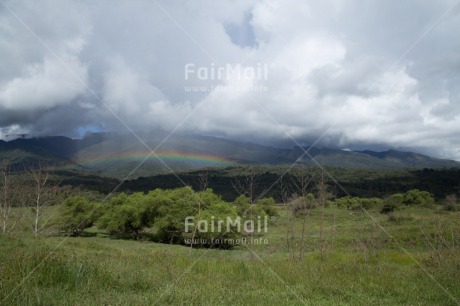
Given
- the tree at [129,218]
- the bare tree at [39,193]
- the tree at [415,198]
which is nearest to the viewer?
the bare tree at [39,193]

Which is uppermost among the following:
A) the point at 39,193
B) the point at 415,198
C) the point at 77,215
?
the point at 39,193

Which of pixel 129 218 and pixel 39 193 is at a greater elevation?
pixel 39 193

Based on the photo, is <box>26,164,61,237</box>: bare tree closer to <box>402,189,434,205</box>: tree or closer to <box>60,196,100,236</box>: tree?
<box>60,196,100,236</box>: tree

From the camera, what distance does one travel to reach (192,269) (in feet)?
36.6

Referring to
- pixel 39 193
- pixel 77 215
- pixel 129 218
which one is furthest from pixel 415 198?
pixel 39 193

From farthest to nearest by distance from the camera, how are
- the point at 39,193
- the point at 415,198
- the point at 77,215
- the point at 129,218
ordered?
the point at 415,198 < the point at 77,215 < the point at 129,218 < the point at 39,193

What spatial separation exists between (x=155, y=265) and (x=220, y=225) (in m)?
29.6

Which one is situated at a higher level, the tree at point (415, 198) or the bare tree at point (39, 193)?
the bare tree at point (39, 193)

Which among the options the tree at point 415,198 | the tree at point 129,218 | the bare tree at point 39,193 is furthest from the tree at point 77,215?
the tree at point 415,198

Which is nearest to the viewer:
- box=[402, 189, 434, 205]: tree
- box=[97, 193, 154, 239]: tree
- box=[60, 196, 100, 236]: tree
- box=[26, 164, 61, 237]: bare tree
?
box=[26, 164, 61, 237]: bare tree

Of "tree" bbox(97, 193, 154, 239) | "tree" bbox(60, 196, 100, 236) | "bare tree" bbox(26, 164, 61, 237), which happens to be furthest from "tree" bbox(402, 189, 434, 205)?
"bare tree" bbox(26, 164, 61, 237)

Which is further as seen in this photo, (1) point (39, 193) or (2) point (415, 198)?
(2) point (415, 198)

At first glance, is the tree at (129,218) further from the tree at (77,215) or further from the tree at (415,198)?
the tree at (415,198)

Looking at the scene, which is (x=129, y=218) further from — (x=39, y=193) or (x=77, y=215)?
(x=39, y=193)
